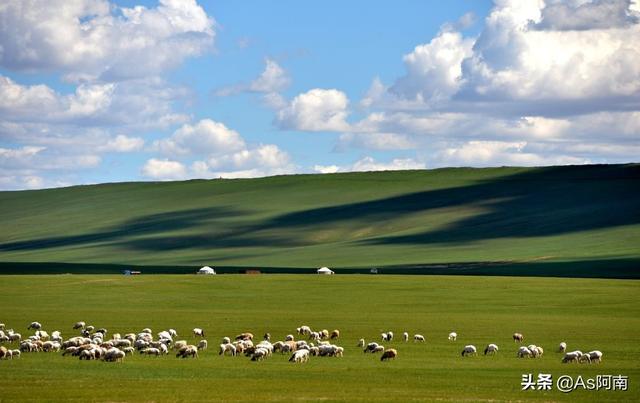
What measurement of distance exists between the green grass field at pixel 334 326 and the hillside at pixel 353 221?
2333 cm

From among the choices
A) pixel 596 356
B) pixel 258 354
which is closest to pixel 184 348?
pixel 258 354

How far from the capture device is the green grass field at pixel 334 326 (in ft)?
102

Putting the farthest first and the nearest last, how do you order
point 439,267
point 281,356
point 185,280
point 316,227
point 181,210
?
point 181,210
point 316,227
point 439,267
point 185,280
point 281,356

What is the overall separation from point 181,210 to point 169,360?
411ft

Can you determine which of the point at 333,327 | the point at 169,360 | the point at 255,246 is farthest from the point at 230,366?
the point at 255,246

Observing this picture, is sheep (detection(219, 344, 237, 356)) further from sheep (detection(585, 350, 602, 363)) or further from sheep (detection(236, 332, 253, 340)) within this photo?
sheep (detection(585, 350, 602, 363))

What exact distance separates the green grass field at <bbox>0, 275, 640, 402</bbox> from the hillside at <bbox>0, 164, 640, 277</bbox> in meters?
23.3

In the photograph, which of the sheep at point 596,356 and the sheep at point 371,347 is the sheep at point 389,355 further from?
the sheep at point 596,356

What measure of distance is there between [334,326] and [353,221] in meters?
89.5

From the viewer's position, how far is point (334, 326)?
53.9 m

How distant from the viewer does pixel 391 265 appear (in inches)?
4146

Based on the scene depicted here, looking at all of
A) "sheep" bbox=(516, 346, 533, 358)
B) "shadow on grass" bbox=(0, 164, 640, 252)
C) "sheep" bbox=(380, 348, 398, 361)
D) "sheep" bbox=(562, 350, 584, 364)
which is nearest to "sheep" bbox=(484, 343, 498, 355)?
"sheep" bbox=(516, 346, 533, 358)

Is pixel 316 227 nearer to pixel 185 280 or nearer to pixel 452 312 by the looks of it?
pixel 185 280

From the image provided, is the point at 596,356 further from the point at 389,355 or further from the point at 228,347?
Result: the point at 228,347
